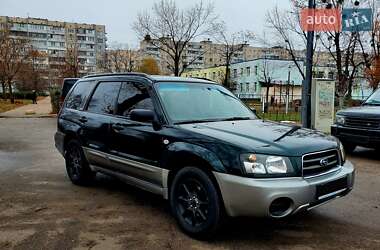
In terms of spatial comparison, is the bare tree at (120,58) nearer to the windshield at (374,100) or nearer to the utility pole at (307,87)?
the utility pole at (307,87)

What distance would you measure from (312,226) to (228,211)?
131 cm

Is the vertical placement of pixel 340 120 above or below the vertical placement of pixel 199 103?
below

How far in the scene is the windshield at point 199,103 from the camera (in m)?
4.83

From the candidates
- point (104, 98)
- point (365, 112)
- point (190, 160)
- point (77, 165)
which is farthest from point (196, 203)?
point (365, 112)

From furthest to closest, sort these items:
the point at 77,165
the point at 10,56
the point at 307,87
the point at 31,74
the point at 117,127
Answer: the point at 31,74, the point at 10,56, the point at 307,87, the point at 77,165, the point at 117,127

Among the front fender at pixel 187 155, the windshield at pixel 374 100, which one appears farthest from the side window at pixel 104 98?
the windshield at pixel 374 100

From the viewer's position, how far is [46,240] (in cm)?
416

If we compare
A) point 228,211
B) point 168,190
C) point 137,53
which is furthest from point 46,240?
point 137,53

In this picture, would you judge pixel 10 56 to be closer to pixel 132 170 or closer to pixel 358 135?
pixel 358 135

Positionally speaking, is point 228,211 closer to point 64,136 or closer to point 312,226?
Answer: point 312,226

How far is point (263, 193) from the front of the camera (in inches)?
144

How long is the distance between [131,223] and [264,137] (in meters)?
1.83

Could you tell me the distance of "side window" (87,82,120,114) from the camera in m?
5.66

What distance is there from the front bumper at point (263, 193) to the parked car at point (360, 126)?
5.23 meters
